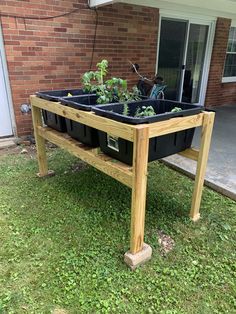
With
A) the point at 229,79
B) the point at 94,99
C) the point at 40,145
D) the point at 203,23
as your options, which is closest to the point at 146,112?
the point at 94,99

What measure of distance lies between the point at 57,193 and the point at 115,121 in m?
Result: 1.34

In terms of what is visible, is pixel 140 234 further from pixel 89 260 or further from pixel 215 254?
pixel 215 254

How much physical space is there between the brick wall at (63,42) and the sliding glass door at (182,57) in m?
0.53

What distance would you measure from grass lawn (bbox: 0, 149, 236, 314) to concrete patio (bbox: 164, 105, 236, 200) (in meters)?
0.17

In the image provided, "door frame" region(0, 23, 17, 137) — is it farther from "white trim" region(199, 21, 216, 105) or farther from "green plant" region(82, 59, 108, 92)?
"white trim" region(199, 21, 216, 105)

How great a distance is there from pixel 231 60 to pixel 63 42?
463cm

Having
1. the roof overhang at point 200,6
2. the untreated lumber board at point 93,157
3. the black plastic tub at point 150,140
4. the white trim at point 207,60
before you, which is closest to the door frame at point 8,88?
the untreated lumber board at point 93,157

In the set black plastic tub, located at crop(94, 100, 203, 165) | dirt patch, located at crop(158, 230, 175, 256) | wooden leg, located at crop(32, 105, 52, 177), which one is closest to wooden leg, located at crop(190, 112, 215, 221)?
black plastic tub, located at crop(94, 100, 203, 165)

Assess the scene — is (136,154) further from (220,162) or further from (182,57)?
(182,57)

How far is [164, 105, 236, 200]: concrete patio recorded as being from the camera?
274cm

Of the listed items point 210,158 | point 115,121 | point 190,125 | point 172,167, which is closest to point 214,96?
point 210,158

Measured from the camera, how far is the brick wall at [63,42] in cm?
353

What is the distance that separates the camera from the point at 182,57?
551 cm

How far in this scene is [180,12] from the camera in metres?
5.02
